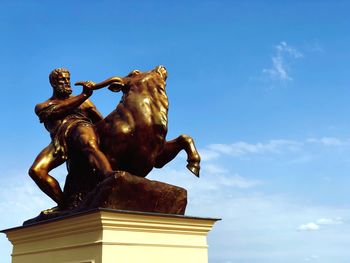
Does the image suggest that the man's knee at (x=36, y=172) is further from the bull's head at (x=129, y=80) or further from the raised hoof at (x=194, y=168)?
the raised hoof at (x=194, y=168)

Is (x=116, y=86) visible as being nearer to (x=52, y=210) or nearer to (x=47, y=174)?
(x=47, y=174)

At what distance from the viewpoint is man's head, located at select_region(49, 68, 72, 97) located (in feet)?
22.1

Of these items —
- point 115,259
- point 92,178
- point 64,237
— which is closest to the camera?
point 115,259

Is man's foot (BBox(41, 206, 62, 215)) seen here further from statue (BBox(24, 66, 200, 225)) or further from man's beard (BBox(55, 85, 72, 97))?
man's beard (BBox(55, 85, 72, 97))

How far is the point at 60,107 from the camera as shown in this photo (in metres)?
6.55

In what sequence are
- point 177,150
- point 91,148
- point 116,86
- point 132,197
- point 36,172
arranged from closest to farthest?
point 132,197
point 91,148
point 36,172
point 116,86
point 177,150

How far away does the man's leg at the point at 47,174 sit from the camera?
6.19 metres

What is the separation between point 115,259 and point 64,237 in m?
0.75

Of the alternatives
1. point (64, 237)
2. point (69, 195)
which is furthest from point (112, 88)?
point (64, 237)

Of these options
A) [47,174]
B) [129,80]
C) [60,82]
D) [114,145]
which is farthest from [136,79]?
[47,174]

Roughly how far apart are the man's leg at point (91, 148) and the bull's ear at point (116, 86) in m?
0.52

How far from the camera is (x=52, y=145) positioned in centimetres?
639

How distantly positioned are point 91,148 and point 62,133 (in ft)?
1.98

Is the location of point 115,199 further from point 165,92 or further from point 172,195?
point 165,92
